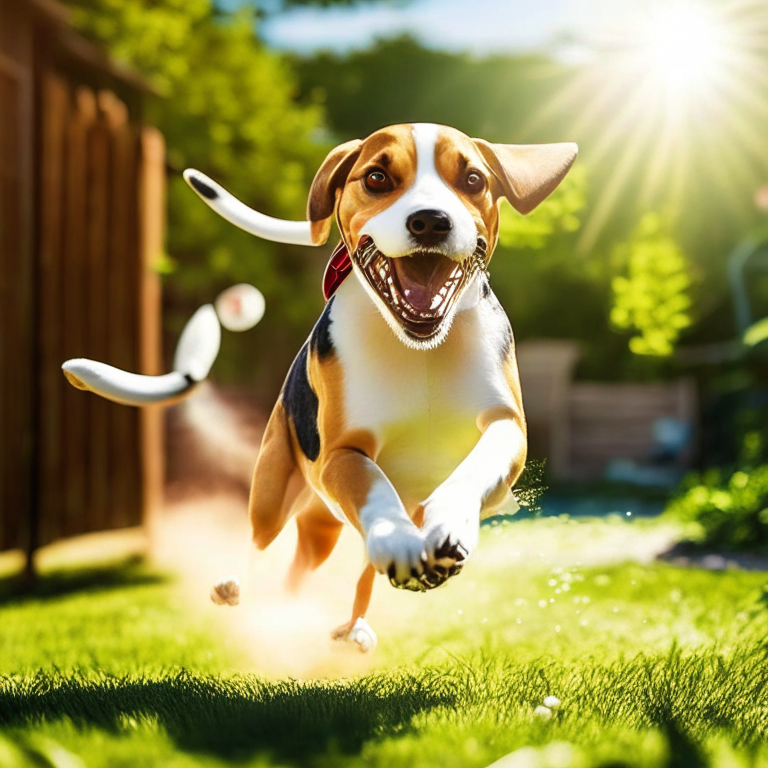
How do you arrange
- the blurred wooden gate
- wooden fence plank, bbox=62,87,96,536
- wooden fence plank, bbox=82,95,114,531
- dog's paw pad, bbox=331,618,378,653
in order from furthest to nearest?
wooden fence plank, bbox=82,95,114,531
wooden fence plank, bbox=62,87,96,536
the blurred wooden gate
dog's paw pad, bbox=331,618,378,653

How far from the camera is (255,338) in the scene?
11.0 meters

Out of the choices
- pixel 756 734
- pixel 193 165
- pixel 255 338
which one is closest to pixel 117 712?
pixel 756 734

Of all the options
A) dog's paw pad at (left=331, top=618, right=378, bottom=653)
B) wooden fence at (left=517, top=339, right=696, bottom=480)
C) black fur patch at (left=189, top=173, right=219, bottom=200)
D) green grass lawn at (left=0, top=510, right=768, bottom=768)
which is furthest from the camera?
wooden fence at (left=517, top=339, right=696, bottom=480)

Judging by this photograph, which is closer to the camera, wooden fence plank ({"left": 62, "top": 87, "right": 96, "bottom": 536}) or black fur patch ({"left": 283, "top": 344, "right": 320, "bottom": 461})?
black fur patch ({"left": 283, "top": 344, "right": 320, "bottom": 461})

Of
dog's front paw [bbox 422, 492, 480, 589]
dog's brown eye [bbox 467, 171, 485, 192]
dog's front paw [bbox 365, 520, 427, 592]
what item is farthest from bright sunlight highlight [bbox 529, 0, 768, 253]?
dog's front paw [bbox 365, 520, 427, 592]

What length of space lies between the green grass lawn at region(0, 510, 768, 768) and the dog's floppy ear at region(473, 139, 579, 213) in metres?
1.05

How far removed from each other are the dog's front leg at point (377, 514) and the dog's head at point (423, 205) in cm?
33

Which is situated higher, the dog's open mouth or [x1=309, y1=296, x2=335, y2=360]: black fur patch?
the dog's open mouth

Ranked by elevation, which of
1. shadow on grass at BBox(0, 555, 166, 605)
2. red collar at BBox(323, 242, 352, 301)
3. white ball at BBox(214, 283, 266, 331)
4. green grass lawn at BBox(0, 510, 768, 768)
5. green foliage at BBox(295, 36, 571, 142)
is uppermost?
green foliage at BBox(295, 36, 571, 142)

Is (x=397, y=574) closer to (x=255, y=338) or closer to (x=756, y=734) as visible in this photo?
(x=756, y=734)

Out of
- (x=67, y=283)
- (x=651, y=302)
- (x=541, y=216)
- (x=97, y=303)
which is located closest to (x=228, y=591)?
(x=541, y=216)

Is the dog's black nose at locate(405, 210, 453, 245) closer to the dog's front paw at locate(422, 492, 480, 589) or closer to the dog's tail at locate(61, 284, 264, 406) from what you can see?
the dog's front paw at locate(422, 492, 480, 589)

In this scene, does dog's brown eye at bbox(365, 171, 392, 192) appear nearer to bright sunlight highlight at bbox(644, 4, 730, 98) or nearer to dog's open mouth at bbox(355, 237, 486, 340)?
dog's open mouth at bbox(355, 237, 486, 340)

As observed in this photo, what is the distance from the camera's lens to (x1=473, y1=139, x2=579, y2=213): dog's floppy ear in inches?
104
